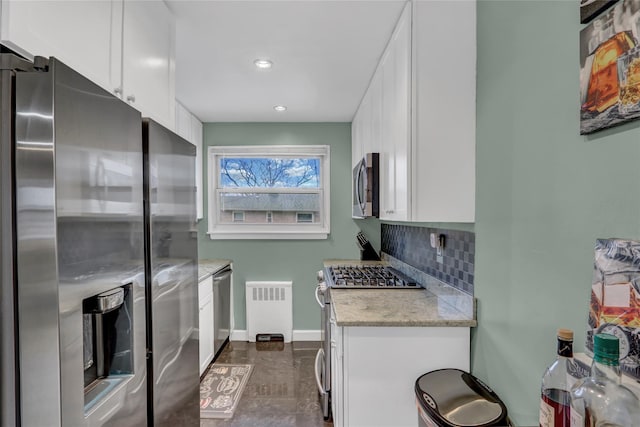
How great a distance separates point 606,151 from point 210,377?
308 centimetres

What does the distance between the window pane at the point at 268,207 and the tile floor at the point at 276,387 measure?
4.54ft

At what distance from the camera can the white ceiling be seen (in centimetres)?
171

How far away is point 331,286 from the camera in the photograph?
89.1 inches

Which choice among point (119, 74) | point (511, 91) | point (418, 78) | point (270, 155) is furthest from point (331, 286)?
point (270, 155)

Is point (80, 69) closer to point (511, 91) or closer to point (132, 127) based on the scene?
point (132, 127)

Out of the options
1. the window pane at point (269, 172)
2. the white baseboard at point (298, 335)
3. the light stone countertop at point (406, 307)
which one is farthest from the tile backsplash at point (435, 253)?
the white baseboard at point (298, 335)

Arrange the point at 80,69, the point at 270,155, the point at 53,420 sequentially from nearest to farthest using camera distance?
the point at 53,420
the point at 80,69
the point at 270,155

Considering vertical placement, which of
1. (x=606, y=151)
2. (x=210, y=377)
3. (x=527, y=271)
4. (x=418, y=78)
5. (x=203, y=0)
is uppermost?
(x=203, y=0)

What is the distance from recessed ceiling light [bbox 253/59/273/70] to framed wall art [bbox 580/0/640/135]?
1.80 meters

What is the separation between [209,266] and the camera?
3361mm

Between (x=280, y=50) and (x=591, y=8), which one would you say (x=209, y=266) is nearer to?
(x=280, y=50)

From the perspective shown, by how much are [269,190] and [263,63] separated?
5.91 ft

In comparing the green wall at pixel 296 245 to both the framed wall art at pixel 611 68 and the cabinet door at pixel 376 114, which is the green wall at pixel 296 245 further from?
the framed wall art at pixel 611 68

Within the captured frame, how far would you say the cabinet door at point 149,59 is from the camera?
132 centimetres
